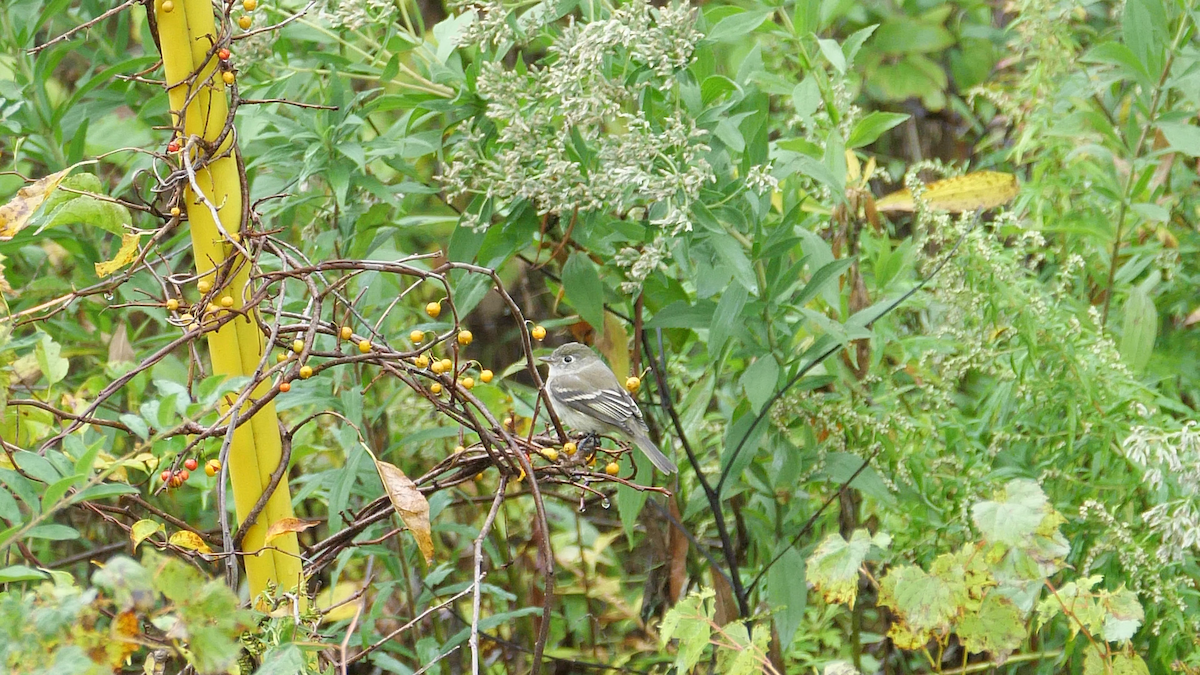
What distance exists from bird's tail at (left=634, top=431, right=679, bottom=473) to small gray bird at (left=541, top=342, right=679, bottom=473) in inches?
8.6

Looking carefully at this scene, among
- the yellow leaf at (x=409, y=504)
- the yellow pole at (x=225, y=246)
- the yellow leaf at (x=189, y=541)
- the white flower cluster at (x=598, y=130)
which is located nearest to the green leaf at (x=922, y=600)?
the white flower cluster at (x=598, y=130)

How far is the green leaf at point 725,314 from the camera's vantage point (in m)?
2.36

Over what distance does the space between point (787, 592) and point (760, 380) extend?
1.91ft

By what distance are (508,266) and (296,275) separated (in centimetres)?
259

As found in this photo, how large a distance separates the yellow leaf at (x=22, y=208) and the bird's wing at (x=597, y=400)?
1.61 m

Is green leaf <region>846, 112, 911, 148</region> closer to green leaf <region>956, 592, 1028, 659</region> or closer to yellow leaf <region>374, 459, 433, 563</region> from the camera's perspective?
green leaf <region>956, 592, 1028, 659</region>

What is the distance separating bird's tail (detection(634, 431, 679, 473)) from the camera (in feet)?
9.09

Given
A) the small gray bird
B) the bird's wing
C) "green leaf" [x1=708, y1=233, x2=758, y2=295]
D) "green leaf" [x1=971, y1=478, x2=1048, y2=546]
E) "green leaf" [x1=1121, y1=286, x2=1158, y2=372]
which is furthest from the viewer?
the small gray bird

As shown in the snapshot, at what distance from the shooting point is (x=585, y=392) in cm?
367

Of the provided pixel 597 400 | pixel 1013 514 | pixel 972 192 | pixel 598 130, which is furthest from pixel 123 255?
pixel 972 192

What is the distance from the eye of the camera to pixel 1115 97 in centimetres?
391

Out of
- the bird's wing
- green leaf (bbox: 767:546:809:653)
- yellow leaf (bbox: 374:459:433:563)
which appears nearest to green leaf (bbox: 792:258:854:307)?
the bird's wing

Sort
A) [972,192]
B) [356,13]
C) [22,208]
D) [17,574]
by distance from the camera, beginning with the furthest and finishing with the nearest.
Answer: [972,192] → [356,13] → [22,208] → [17,574]

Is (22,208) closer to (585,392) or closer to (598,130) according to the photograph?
(598,130)
